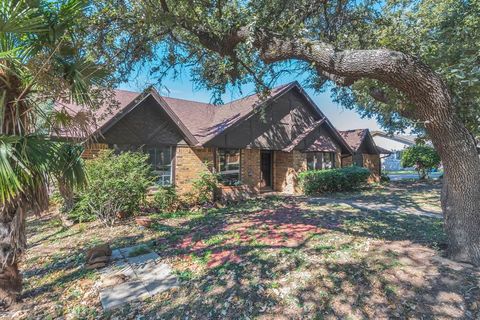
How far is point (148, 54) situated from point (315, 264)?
720cm

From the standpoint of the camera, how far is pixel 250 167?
1433 centimetres

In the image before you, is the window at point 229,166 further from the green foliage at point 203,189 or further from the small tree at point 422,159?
the small tree at point 422,159

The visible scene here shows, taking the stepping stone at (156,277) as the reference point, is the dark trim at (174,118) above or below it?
above

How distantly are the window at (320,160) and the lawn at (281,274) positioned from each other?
9.13 meters

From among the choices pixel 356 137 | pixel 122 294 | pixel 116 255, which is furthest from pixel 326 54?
pixel 356 137

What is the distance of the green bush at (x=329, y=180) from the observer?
46.9ft

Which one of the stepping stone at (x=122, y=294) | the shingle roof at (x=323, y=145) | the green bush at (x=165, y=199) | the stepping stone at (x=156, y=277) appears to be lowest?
the stepping stone at (x=122, y=294)

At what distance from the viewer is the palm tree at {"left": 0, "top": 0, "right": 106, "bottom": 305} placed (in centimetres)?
332

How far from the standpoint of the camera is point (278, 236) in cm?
607

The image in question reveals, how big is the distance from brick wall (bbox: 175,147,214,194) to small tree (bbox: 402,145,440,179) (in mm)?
17625

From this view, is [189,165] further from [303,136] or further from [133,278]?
[133,278]

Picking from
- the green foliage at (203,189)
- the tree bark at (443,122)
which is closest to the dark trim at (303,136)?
the green foliage at (203,189)

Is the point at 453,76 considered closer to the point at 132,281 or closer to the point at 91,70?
the point at 91,70

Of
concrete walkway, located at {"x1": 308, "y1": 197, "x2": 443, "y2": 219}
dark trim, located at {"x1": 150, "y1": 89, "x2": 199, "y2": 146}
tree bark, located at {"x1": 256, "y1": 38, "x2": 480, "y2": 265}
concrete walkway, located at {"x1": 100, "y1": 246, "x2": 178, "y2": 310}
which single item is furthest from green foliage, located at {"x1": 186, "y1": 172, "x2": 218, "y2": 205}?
tree bark, located at {"x1": 256, "y1": 38, "x2": 480, "y2": 265}
